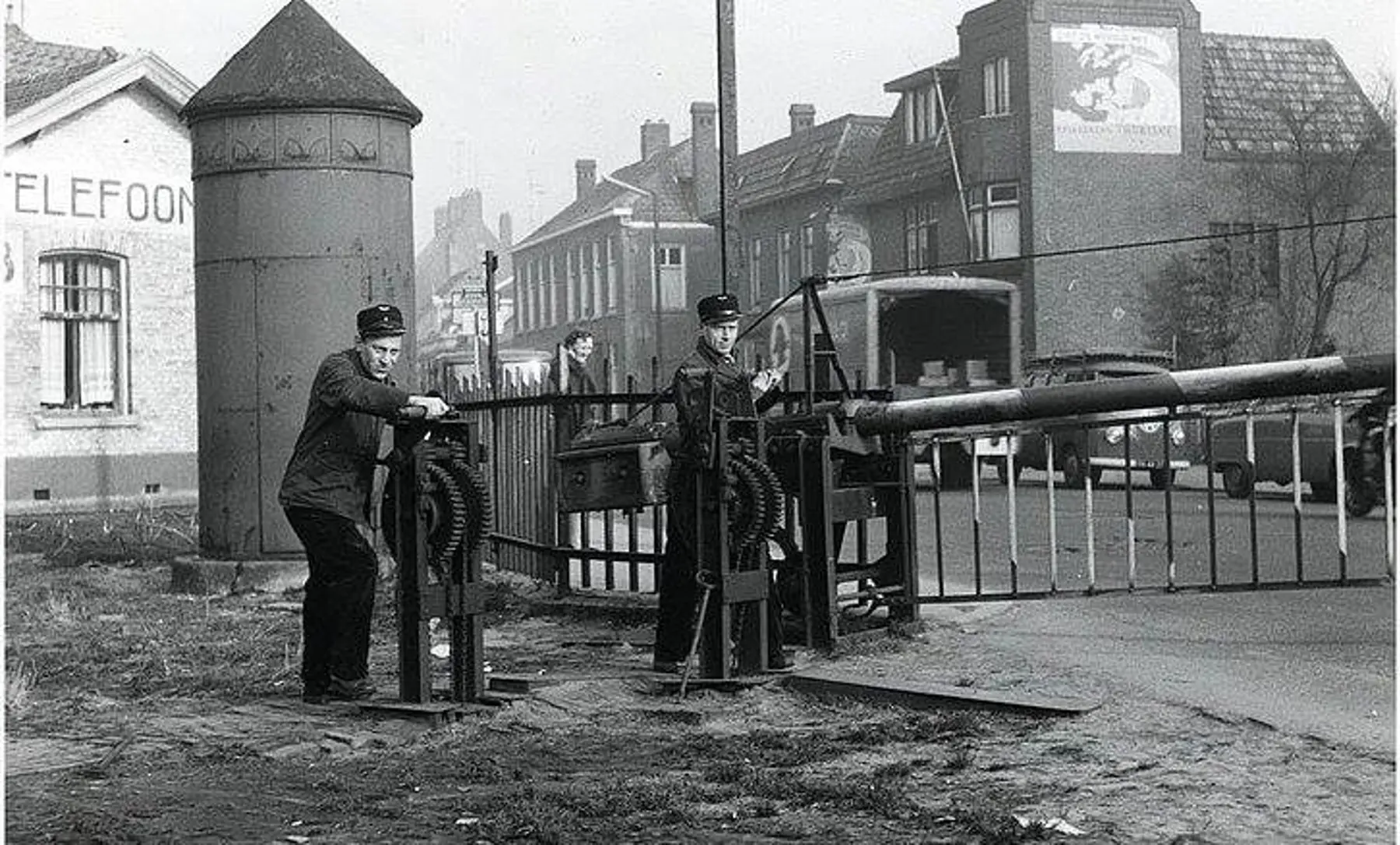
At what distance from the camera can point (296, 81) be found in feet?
44.6

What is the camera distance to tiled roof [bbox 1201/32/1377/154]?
119ft

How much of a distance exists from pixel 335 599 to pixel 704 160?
4810 cm

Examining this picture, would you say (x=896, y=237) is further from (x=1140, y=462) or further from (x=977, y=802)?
(x=977, y=802)

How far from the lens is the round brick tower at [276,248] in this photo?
44.5ft

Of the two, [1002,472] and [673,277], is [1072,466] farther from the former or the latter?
[673,277]

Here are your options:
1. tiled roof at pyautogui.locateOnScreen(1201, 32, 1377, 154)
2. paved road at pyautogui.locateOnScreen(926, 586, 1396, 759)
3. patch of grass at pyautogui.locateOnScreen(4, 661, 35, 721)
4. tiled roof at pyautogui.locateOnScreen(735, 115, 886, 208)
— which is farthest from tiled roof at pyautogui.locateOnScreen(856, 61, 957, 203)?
patch of grass at pyautogui.locateOnScreen(4, 661, 35, 721)

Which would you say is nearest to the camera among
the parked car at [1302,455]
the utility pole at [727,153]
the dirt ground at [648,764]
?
the dirt ground at [648,764]

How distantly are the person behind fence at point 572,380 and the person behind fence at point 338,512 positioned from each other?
323 centimetres

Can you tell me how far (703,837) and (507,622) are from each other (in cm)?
595

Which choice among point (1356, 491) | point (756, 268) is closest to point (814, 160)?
point (756, 268)

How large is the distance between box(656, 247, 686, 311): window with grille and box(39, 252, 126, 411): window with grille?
→ 3048 cm

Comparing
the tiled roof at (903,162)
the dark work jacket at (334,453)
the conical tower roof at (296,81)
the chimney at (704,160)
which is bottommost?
the dark work jacket at (334,453)

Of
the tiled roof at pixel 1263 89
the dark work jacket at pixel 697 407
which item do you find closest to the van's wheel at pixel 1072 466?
A: the tiled roof at pixel 1263 89

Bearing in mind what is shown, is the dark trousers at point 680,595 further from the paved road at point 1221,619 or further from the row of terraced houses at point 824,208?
the row of terraced houses at point 824,208
